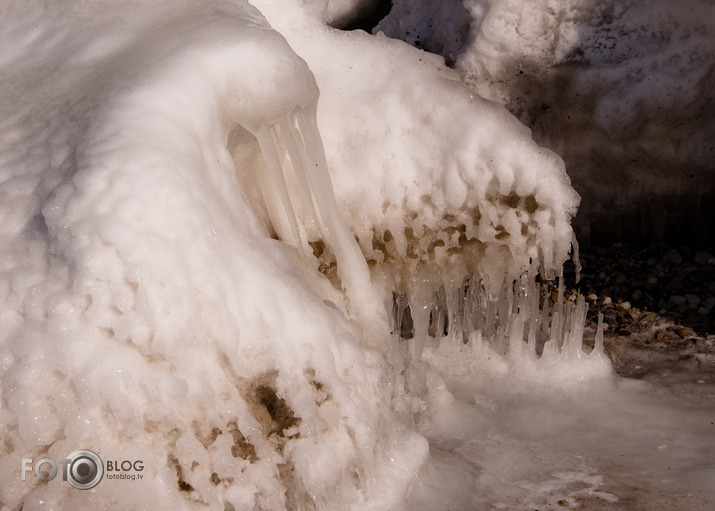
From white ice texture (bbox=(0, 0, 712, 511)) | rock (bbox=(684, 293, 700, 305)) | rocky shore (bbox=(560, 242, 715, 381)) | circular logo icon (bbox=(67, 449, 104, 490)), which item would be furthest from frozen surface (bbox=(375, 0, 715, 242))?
circular logo icon (bbox=(67, 449, 104, 490))

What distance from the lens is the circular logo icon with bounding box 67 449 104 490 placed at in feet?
6.15

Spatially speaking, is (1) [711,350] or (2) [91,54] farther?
(1) [711,350]

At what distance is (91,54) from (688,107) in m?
2.84

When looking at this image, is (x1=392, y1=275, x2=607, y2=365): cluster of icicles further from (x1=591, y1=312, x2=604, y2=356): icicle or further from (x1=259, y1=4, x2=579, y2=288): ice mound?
(x1=259, y1=4, x2=579, y2=288): ice mound

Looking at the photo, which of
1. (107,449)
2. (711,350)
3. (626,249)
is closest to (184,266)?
(107,449)

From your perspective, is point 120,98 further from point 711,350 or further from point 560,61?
point 711,350

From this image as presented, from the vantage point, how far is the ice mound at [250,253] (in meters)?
1.95

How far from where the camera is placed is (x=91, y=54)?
8.95 ft

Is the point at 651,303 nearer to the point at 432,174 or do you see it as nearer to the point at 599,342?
the point at 599,342

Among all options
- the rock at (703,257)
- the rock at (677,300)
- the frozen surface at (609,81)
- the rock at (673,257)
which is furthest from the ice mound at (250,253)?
the rock at (703,257)

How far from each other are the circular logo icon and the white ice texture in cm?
3

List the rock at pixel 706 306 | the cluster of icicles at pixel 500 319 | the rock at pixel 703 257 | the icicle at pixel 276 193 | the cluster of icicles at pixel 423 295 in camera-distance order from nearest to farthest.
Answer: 1. the icicle at pixel 276 193
2. the cluster of icicles at pixel 423 295
3. the cluster of icicles at pixel 500 319
4. the rock at pixel 706 306
5. the rock at pixel 703 257

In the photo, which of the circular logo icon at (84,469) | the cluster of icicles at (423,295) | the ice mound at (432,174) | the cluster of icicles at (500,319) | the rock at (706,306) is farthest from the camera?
the rock at (706,306)

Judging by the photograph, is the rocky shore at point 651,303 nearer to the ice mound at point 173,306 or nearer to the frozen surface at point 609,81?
the frozen surface at point 609,81
